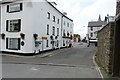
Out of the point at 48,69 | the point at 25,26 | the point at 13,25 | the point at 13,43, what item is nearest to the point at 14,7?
the point at 13,25

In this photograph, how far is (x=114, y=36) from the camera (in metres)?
11.4

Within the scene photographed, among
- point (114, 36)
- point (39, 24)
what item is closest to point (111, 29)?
point (114, 36)

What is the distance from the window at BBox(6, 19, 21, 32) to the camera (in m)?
28.7

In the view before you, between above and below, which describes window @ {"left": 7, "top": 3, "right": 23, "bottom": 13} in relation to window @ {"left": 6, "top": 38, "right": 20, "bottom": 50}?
above

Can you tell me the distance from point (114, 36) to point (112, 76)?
215 cm

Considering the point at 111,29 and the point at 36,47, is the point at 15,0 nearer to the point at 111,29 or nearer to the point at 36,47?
the point at 36,47

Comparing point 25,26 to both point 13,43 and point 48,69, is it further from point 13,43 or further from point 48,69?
point 48,69

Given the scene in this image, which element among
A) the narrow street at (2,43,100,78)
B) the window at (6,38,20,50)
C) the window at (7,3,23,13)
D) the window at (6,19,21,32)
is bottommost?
the narrow street at (2,43,100,78)

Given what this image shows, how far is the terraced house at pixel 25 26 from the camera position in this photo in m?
28.1

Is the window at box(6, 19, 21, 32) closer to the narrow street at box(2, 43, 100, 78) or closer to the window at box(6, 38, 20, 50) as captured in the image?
the window at box(6, 38, 20, 50)

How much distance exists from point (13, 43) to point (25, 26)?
3.37m

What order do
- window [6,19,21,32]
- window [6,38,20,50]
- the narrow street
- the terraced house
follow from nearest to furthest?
the narrow street, the terraced house, window [6,19,21,32], window [6,38,20,50]

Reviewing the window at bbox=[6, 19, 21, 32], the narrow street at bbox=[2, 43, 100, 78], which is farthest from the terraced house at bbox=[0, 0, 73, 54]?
the narrow street at bbox=[2, 43, 100, 78]

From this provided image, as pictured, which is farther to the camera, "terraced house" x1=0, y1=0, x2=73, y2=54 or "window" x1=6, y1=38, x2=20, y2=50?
"window" x1=6, y1=38, x2=20, y2=50
